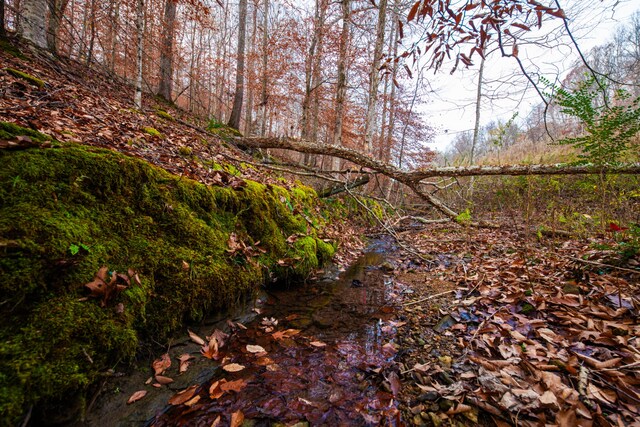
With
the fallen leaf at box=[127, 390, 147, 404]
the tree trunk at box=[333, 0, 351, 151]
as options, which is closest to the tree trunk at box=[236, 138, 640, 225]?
the tree trunk at box=[333, 0, 351, 151]

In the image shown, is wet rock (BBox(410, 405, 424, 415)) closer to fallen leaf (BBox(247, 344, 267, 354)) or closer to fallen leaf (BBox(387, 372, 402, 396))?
fallen leaf (BBox(387, 372, 402, 396))

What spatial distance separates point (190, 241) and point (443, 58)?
2.59 metres

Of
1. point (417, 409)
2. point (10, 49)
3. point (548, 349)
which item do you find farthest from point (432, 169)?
point (10, 49)

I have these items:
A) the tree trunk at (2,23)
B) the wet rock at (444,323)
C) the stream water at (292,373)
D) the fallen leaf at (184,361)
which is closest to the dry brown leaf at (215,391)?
the stream water at (292,373)

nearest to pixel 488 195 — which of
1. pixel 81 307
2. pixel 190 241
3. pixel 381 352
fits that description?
pixel 381 352

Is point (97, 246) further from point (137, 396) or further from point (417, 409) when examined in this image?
point (417, 409)

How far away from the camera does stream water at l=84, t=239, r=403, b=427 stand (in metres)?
1.63

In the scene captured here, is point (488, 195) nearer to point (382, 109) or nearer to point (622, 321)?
point (382, 109)

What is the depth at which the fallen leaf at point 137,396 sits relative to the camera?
1577 millimetres

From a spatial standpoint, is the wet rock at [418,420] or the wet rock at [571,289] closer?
the wet rock at [418,420]

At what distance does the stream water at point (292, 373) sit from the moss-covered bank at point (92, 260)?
0.34 metres

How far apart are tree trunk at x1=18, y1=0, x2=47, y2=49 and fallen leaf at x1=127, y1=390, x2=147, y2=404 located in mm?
7611

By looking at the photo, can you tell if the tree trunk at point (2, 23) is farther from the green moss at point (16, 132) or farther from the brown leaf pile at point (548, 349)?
the brown leaf pile at point (548, 349)

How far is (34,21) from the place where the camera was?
5.17m
